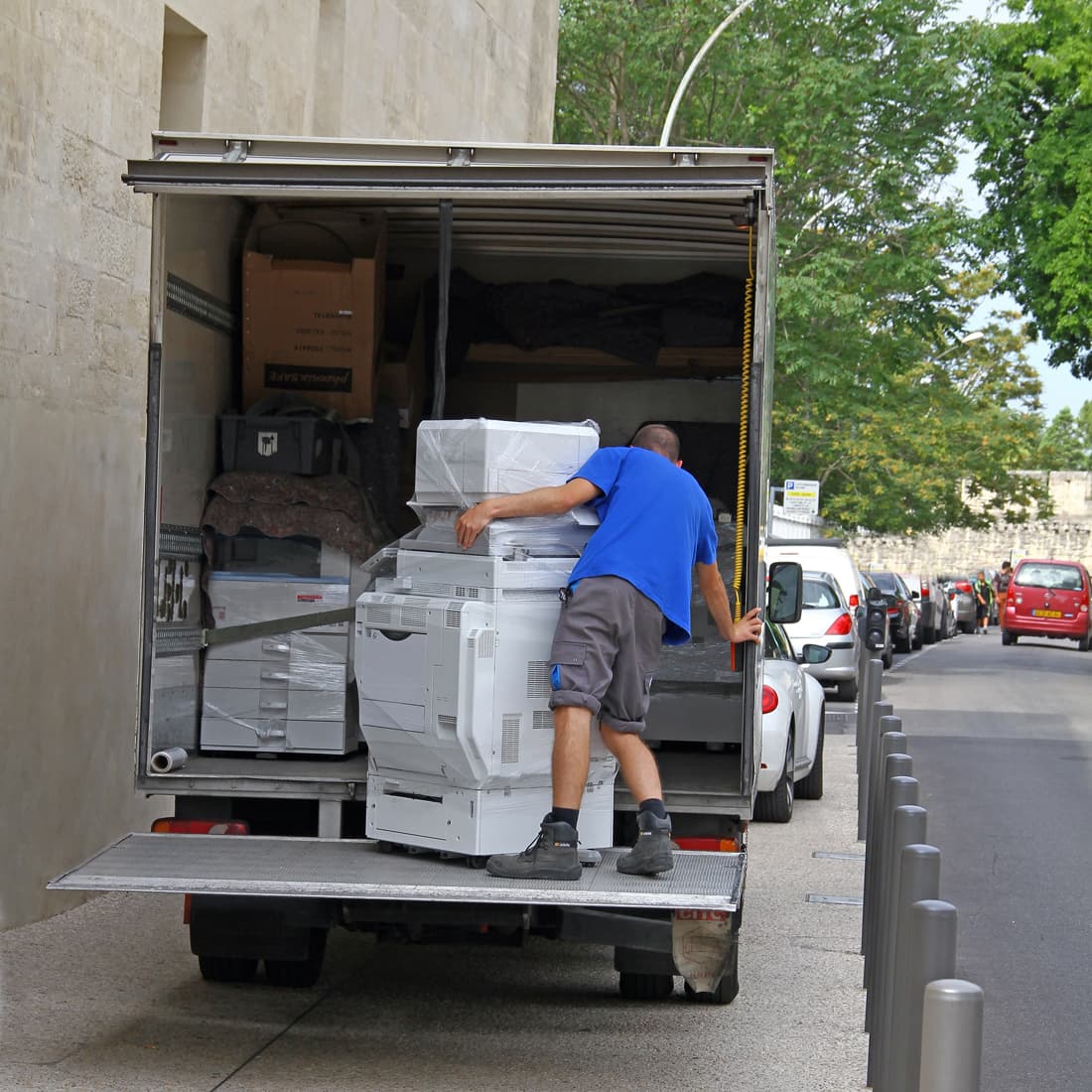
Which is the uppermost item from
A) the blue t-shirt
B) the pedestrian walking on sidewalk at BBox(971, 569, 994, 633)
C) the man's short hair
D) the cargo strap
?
the man's short hair

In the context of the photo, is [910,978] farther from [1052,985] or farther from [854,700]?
[854,700]

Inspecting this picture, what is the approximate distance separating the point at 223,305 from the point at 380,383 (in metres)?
1.05

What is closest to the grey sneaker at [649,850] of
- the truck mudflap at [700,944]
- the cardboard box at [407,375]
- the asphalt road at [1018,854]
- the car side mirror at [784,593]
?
the truck mudflap at [700,944]

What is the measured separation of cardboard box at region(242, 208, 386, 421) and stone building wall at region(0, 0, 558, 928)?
0.94 m

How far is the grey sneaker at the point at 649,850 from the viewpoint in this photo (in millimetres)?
5949

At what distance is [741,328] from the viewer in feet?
30.7

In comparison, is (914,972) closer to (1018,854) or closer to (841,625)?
(1018,854)

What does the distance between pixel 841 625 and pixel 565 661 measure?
54.6 ft

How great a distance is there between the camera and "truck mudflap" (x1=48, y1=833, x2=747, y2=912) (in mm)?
5656

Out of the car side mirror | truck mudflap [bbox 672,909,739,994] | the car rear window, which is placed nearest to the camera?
truck mudflap [bbox 672,909,739,994]

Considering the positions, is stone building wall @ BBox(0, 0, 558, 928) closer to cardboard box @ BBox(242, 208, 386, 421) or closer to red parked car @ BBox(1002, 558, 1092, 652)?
cardboard box @ BBox(242, 208, 386, 421)

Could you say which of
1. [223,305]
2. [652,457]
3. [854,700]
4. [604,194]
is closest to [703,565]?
[652,457]

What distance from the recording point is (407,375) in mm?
9086


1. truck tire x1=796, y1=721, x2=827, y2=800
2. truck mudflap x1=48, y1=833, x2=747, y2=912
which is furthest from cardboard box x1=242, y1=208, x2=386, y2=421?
truck tire x1=796, y1=721, x2=827, y2=800
